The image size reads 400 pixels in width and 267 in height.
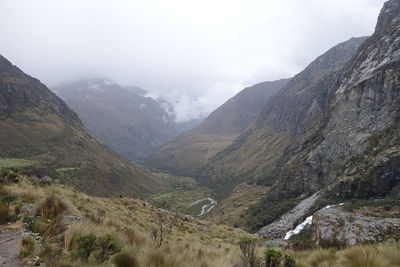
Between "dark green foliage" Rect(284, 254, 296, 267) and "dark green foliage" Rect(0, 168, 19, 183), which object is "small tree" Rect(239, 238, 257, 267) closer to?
"dark green foliage" Rect(284, 254, 296, 267)

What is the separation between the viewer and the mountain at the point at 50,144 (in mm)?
105062

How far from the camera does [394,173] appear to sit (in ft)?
108

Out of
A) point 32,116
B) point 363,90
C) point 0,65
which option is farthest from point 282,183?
point 0,65

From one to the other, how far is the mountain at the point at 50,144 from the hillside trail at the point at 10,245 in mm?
85441

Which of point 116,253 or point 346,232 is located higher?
point 116,253

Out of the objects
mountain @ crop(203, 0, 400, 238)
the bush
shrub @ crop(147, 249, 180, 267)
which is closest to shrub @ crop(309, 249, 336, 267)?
shrub @ crop(147, 249, 180, 267)

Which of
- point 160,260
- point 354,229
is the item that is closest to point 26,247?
point 160,260

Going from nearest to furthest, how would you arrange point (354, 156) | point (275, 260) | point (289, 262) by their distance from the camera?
point (275, 260) → point (289, 262) → point (354, 156)

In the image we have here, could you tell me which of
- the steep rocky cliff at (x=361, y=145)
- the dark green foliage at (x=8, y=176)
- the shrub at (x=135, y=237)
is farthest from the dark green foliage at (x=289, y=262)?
the steep rocky cliff at (x=361, y=145)

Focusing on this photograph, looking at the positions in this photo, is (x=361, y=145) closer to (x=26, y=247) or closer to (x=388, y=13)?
(x=26, y=247)

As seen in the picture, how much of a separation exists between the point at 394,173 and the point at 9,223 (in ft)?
122

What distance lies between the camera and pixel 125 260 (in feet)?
20.0

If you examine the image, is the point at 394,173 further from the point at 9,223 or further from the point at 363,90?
the point at 9,223

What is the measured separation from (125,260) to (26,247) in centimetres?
229
